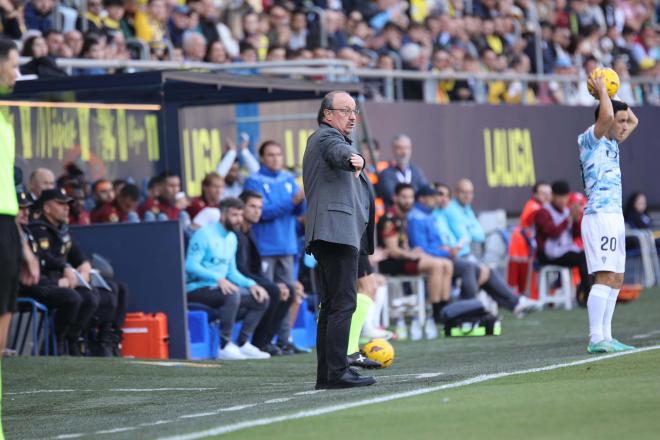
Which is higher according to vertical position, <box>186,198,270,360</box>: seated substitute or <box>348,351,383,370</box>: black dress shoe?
<box>186,198,270,360</box>: seated substitute

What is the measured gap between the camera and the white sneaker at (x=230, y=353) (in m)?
15.7

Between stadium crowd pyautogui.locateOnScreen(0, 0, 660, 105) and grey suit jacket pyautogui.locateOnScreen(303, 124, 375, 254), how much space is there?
692 centimetres

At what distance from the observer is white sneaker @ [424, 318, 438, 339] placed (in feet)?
59.5

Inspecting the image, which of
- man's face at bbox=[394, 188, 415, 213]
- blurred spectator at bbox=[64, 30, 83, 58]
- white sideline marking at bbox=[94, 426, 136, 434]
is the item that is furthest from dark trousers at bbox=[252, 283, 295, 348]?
white sideline marking at bbox=[94, 426, 136, 434]

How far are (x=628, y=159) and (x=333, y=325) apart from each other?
1851 cm

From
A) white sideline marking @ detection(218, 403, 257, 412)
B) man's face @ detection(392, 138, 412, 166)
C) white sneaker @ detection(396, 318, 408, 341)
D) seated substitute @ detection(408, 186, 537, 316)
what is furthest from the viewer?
man's face @ detection(392, 138, 412, 166)

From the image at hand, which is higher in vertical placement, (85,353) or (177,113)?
(177,113)

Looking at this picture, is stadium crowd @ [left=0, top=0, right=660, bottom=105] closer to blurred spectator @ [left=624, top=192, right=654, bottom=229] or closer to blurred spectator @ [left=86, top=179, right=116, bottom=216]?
blurred spectator @ [left=86, top=179, right=116, bottom=216]

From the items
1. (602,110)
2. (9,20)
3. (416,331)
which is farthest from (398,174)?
(602,110)

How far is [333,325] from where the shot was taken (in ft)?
33.8

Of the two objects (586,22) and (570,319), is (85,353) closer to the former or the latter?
(570,319)

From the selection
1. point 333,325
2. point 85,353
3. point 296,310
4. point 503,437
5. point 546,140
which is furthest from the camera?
point 546,140

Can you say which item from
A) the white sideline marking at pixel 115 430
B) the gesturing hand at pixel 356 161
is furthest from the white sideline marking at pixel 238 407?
the gesturing hand at pixel 356 161

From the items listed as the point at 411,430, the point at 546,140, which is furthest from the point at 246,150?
the point at 411,430
